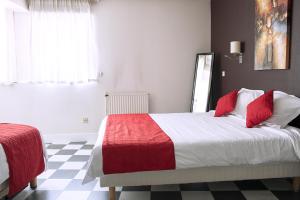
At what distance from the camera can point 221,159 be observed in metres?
2.33

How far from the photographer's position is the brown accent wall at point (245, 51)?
→ 273cm

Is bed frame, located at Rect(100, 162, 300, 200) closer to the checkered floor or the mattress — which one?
the checkered floor

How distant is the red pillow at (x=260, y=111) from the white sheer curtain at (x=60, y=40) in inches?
115

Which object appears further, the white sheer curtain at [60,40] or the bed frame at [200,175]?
the white sheer curtain at [60,40]

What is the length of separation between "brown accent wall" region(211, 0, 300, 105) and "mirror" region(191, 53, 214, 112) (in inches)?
7.1

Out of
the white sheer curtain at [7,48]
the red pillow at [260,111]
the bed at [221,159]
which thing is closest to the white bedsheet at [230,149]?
the bed at [221,159]

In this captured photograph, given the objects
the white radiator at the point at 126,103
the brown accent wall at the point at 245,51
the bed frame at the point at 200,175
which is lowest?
the bed frame at the point at 200,175

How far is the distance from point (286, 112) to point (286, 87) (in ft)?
1.35

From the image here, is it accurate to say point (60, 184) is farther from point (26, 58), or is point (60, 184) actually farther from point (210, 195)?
point (26, 58)

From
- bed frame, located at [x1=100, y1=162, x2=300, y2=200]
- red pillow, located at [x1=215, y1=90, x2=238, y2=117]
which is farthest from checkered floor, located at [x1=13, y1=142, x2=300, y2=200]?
red pillow, located at [x1=215, y1=90, x2=238, y2=117]

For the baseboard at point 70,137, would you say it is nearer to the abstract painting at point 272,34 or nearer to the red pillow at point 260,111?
the red pillow at point 260,111

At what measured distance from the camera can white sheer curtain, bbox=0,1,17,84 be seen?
14.7 ft

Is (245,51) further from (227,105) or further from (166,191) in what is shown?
(166,191)

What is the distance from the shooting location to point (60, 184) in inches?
113
